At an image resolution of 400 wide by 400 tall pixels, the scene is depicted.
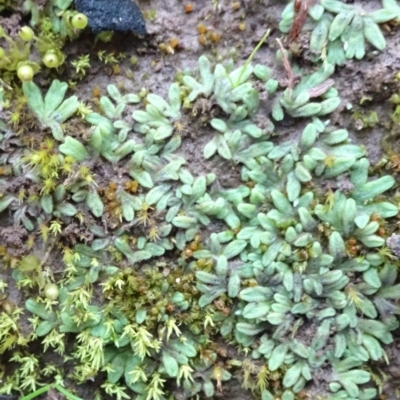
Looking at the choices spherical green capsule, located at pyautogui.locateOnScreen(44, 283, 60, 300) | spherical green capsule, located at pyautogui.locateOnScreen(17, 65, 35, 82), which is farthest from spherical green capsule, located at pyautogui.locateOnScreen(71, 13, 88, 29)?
spherical green capsule, located at pyautogui.locateOnScreen(44, 283, 60, 300)

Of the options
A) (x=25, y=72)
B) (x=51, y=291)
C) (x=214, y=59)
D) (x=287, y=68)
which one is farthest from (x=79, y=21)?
(x=51, y=291)

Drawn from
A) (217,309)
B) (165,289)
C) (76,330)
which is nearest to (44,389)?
(76,330)

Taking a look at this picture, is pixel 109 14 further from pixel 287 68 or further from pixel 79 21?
pixel 287 68

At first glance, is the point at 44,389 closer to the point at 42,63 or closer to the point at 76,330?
the point at 76,330

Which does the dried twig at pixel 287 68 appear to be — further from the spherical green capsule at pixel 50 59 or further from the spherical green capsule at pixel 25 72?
the spherical green capsule at pixel 25 72

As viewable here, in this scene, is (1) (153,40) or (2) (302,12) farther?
(1) (153,40)

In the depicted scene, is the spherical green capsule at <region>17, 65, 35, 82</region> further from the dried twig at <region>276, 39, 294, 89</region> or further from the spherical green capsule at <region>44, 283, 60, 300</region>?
the dried twig at <region>276, 39, 294, 89</region>

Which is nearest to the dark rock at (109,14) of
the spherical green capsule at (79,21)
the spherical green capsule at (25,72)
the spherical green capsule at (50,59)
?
the spherical green capsule at (79,21)
